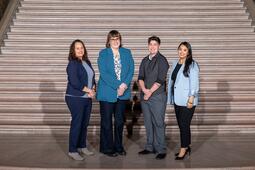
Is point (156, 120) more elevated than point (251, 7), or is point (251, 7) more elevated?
point (251, 7)

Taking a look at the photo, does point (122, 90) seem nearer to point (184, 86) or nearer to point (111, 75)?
point (111, 75)

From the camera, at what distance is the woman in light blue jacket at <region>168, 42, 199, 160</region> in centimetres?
578

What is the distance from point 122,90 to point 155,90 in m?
0.41

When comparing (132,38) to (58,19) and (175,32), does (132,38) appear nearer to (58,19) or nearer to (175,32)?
(175,32)

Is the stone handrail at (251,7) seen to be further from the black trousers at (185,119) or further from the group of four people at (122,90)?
the black trousers at (185,119)

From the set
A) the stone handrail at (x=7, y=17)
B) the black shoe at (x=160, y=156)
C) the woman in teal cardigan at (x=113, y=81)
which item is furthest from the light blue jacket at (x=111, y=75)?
the stone handrail at (x=7, y=17)

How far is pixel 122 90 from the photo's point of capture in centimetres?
589

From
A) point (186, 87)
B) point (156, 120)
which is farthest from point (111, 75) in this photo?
point (186, 87)

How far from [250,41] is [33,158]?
5.30m

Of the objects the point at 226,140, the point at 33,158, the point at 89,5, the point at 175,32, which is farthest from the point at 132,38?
the point at 33,158

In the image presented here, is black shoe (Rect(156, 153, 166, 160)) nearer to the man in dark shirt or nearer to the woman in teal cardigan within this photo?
the man in dark shirt

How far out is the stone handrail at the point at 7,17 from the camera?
9.67m

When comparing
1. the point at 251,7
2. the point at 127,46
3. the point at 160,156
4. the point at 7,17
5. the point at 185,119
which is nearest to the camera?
the point at 185,119

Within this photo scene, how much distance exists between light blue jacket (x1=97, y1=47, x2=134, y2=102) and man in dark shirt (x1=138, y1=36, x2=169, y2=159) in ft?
0.70
